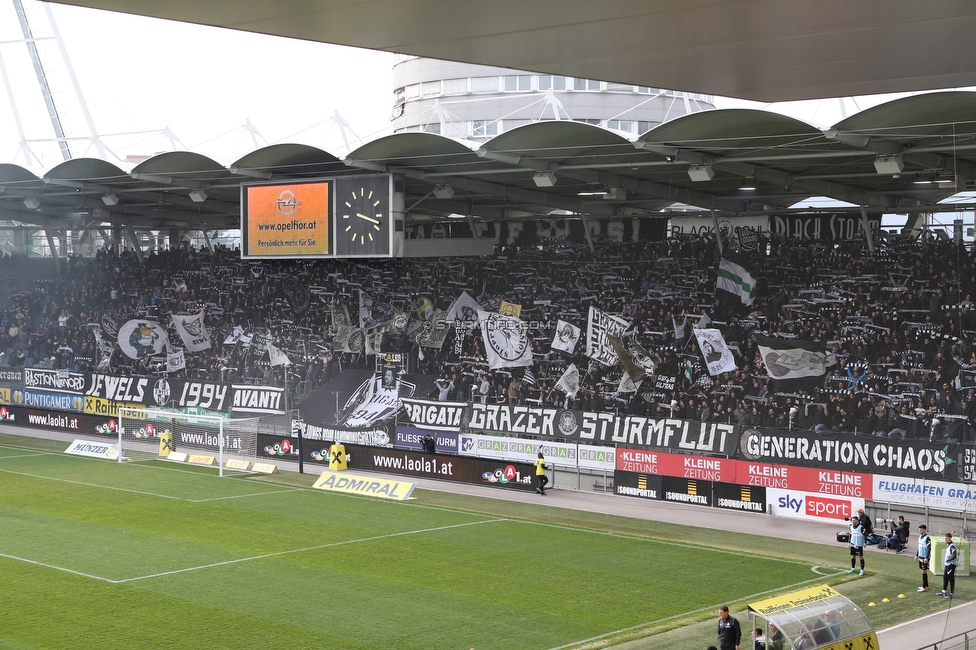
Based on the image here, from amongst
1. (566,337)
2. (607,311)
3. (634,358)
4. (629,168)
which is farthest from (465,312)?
(629,168)

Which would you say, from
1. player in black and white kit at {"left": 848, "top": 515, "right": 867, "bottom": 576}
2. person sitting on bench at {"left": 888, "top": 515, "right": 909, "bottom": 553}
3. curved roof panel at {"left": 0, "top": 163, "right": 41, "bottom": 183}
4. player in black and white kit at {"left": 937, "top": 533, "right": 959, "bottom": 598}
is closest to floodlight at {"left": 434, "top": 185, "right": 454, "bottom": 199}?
curved roof panel at {"left": 0, "top": 163, "right": 41, "bottom": 183}

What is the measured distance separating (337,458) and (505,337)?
785 centimetres

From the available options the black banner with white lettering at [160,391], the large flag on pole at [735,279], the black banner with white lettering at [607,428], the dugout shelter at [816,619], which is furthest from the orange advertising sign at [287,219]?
the dugout shelter at [816,619]

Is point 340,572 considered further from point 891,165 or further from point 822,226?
point 822,226

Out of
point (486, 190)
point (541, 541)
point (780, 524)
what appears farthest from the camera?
point (486, 190)

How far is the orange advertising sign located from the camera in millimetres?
31438

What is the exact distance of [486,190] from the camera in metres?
35.2

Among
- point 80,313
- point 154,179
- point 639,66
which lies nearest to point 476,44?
point 639,66

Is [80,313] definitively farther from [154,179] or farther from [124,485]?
[124,485]

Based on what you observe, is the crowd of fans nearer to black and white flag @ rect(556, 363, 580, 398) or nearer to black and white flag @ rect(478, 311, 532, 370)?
black and white flag @ rect(556, 363, 580, 398)

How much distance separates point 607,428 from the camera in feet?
98.4

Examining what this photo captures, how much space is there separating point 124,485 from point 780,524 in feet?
61.5

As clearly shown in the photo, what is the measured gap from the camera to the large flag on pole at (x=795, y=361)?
99.1 feet

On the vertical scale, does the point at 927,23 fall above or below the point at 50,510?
above
